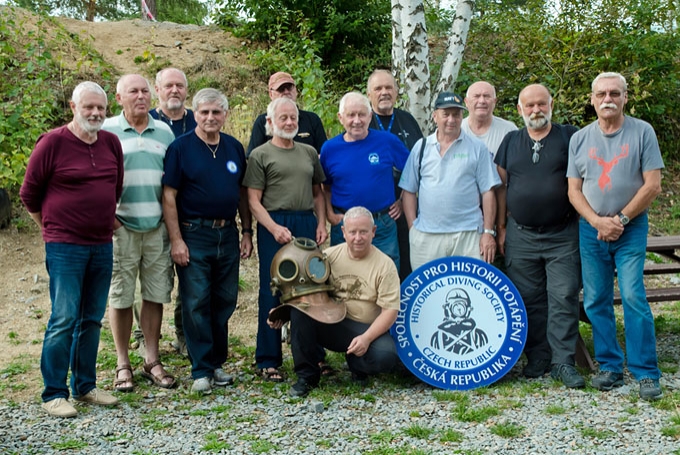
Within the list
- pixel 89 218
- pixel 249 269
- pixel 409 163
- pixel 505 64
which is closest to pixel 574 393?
pixel 409 163

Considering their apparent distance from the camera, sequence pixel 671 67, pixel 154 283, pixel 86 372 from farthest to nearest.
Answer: pixel 671 67, pixel 154 283, pixel 86 372

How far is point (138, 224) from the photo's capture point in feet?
17.3

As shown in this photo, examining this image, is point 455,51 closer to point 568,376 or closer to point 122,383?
point 568,376

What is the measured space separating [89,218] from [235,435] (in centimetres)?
163

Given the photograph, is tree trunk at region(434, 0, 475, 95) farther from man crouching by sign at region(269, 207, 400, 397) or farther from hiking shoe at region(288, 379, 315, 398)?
hiking shoe at region(288, 379, 315, 398)

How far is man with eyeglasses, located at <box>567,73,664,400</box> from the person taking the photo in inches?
194

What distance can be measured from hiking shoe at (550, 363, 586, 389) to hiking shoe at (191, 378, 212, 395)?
2446 mm

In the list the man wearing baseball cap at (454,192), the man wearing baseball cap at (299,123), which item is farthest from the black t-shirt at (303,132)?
the man wearing baseball cap at (454,192)

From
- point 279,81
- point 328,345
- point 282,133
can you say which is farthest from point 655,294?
point 279,81

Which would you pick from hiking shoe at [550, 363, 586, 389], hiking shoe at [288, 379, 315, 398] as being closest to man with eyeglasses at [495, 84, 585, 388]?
hiking shoe at [550, 363, 586, 389]

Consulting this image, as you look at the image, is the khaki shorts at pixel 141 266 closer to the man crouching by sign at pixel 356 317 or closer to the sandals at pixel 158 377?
the sandals at pixel 158 377

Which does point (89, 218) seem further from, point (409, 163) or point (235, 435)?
point (409, 163)

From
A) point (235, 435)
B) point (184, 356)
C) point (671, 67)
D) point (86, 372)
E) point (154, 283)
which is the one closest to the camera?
point (235, 435)

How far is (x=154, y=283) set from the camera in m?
5.47
